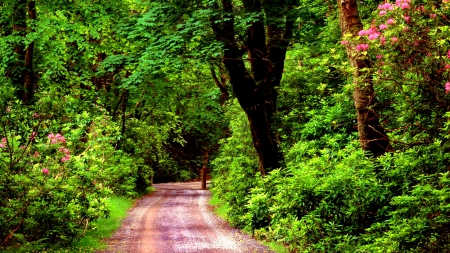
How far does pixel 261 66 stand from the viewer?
16031mm

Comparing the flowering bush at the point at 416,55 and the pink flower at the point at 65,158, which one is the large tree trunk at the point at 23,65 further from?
the flowering bush at the point at 416,55

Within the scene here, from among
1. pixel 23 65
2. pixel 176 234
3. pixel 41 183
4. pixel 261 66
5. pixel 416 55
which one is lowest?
pixel 176 234

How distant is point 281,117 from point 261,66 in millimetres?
1870

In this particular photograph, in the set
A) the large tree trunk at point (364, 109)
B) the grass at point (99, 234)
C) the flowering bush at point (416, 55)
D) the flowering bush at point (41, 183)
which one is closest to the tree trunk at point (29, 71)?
the flowering bush at point (41, 183)

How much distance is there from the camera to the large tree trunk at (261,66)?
46.3ft

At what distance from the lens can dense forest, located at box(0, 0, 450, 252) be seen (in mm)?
8141

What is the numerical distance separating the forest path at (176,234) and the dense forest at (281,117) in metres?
0.88

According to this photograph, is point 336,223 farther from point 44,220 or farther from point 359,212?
point 44,220

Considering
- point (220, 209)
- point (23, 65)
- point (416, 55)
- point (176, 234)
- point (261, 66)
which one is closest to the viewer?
point (416, 55)

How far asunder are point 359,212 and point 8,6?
12804 mm

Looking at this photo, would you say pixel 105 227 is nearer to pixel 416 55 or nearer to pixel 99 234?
pixel 99 234

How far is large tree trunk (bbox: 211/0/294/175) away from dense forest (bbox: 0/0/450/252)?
0.04 meters

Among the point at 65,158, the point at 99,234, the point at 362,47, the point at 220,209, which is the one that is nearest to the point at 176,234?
the point at 99,234

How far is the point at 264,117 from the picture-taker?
15.3 metres
